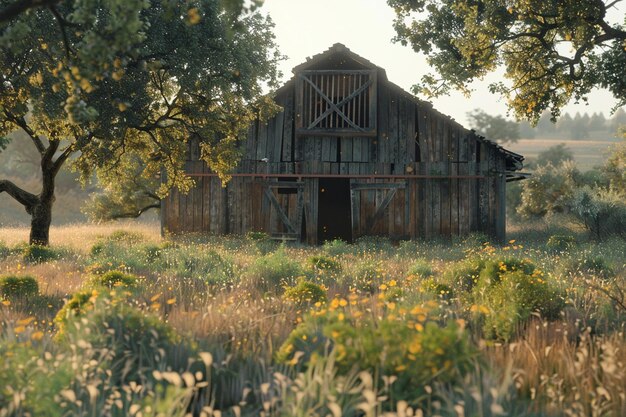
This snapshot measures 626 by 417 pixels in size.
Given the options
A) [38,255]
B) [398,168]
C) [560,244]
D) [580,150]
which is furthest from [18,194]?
[580,150]

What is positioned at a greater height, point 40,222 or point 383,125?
point 383,125

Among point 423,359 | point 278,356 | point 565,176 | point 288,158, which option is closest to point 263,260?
point 278,356

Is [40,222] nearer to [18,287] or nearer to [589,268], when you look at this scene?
[18,287]

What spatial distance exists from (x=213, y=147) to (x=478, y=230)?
1071 cm

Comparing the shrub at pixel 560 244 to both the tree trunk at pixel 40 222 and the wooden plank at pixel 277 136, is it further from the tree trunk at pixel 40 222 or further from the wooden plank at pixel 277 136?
the tree trunk at pixel 40 222

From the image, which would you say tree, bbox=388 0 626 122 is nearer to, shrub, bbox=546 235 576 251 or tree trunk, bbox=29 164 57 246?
shrub, bbox=546 235 576 251

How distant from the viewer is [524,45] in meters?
19.7

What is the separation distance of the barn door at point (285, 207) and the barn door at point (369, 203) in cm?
209

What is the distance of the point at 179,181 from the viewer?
21406 millimetres

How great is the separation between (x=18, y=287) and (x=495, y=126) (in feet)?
304

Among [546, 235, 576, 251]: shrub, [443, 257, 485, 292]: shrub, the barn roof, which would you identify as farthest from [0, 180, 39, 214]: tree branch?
[546, 235, 576, 251]: shrub

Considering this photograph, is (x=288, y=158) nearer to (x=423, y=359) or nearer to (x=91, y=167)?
(x=91, y=167)

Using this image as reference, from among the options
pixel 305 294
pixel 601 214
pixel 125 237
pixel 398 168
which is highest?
pixel 398 168

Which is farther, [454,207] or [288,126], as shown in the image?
[288,126]
